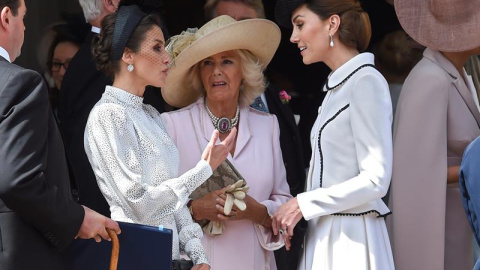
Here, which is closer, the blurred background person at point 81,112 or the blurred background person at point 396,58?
the blurred background person at point 81,112

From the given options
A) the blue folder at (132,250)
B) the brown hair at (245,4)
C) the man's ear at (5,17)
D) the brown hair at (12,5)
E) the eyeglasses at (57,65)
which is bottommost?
the eyeglasses at (57,65)

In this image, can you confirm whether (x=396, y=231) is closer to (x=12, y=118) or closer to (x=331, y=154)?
(x=331, y=154)

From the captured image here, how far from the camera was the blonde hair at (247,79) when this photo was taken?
521 cm

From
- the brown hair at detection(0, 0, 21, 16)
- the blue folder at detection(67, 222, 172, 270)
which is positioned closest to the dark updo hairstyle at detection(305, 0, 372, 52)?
the blue folder at detection(67, 222, 172, 270)

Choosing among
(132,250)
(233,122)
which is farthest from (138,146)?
(233,122)

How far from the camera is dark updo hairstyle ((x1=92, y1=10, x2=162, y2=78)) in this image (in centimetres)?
452

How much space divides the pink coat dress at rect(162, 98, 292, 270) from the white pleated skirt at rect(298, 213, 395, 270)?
379 millimetres

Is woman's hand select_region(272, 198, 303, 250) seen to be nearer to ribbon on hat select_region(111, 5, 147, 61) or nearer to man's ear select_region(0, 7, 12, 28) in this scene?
ribbon on hat select_region(111, 5, 147, 61)

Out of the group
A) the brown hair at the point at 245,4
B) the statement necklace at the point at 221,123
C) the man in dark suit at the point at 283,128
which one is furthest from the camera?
the brown hair at the point at 245,4

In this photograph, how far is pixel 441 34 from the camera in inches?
203

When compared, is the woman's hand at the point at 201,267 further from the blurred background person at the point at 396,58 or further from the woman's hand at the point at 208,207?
the blurred background person at the point at 396,58

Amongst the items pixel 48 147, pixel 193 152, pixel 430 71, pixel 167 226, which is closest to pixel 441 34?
pixel 430 71

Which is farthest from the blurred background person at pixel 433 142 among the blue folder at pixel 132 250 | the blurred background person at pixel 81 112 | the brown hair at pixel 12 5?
the brown hair at pixel 12 5

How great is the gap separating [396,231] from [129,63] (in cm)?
155
